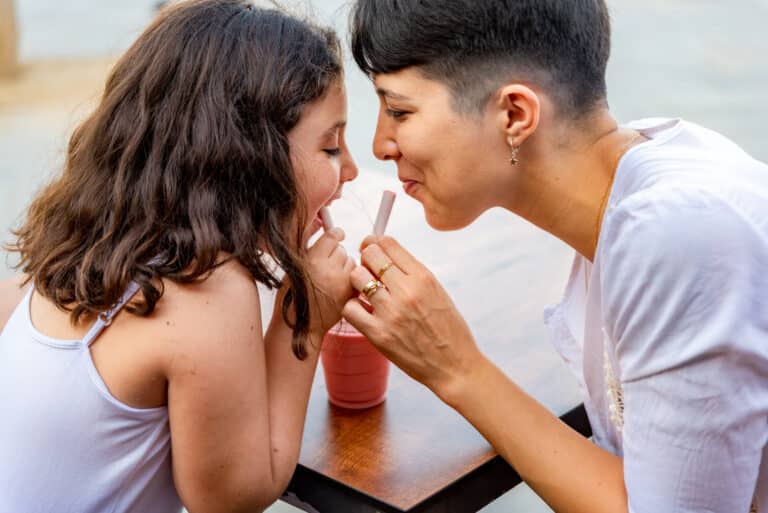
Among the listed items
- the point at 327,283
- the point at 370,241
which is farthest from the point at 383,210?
the point at 327,283

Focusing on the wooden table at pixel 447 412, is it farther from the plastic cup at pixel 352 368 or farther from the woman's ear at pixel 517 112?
the woman's ear at pixel 517 112

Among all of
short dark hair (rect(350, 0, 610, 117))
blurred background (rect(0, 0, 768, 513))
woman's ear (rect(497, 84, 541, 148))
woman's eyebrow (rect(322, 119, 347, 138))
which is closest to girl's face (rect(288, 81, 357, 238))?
woman's eyebrow (rect(322, 119, 347, 138))

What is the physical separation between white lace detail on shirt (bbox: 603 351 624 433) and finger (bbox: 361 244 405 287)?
340 mm

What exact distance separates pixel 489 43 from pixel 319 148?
0.93 ft

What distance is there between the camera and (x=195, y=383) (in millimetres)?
1252

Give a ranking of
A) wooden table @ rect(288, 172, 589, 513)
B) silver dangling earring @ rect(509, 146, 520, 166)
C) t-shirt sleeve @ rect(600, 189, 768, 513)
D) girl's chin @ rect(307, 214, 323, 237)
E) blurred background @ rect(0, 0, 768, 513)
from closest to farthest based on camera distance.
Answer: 1. t-shirt sleeve @ rect(600, 189, 768, 513)
2. wooden table @ rect(288, 172, 589, 513)
3. silver dangling earring @ rect(509, 146, 520, 166)
4. girl's chin @ rect(307, 214, 323, 237)
5. blurred background @ rect(0, 0, 768, 513)

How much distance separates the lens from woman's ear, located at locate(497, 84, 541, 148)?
53.8 inches

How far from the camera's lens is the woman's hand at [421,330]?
1.40 meters

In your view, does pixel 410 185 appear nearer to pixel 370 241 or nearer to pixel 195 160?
pixel 370 241

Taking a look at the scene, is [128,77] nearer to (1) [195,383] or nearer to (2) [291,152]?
(2) [291,152]

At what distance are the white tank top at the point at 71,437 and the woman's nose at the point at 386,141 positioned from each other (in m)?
0.42

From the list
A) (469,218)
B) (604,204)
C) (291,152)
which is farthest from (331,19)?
(604,204)

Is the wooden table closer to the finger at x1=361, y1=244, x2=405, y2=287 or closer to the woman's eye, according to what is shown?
the finger at x1=361, y1=244, x2=405, y2=287

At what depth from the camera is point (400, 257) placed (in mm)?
1451
